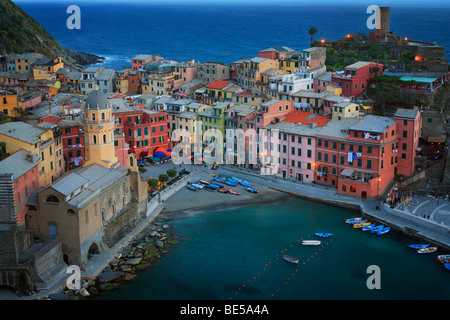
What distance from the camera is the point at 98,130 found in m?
58.6

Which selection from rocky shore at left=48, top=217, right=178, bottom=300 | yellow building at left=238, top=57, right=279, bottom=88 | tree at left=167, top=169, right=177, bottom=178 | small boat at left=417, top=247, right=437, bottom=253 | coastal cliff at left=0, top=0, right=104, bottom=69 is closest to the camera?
rocky shore at left=48, top=217, right=178, bottom=300

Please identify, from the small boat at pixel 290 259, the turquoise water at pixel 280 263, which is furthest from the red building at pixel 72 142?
the small boat at pixel 290 259

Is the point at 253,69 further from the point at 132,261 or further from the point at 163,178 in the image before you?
the point at 132,261

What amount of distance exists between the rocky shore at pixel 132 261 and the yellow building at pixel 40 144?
33.2 ft

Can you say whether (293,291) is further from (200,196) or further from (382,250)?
(200,196)

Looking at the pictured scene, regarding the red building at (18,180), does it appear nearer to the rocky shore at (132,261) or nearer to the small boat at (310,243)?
the rocky shore at (132,261)

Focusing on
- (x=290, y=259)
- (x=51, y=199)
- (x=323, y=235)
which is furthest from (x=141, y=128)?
(x=290, y=259)

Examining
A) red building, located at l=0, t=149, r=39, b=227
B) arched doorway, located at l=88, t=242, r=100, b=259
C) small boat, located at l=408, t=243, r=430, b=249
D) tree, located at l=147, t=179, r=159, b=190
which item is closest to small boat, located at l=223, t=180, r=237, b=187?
tree, located at l=147, t=179, r=159, b=190

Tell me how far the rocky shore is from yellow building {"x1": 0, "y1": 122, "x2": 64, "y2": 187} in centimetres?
1012

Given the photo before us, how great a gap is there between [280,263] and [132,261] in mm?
12538

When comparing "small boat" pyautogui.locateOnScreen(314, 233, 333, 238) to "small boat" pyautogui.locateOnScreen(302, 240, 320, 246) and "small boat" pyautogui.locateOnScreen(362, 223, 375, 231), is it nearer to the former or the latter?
"small boat" pyautogui.locateOnScreen(302, 240, 320, 246)

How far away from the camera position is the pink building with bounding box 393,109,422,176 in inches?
2648

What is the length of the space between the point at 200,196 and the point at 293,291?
71.5 ft

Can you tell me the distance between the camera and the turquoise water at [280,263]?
48656 millimetres
